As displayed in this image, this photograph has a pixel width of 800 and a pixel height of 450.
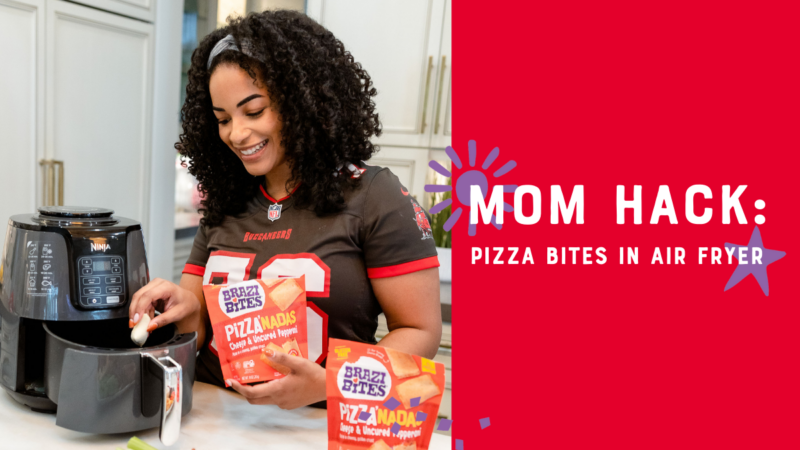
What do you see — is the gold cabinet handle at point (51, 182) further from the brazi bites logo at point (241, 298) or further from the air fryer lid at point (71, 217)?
the brazi bites logo at point (241, 298)

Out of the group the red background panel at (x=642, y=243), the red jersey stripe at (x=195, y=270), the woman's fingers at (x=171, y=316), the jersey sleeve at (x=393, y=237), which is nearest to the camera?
the woman's fingers at (x=171, y=316)

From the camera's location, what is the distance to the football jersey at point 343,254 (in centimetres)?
105

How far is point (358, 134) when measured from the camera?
1.17m

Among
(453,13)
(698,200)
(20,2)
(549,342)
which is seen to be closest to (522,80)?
(453,13)

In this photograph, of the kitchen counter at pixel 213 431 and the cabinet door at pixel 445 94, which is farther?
the cabinet door at pixel 445 94

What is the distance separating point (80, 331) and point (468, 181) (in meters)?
1.35

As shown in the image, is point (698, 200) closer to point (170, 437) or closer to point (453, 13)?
point (453, 13)

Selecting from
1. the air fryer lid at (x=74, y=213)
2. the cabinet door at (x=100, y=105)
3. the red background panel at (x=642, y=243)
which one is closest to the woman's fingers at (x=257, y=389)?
the air fryer lid at (x=74, y=213)

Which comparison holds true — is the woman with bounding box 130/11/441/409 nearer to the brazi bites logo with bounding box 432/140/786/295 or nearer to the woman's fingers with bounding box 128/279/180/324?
the woman's fingers with bounding box 128/279/180/324

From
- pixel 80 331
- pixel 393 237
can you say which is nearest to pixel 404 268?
pixel 393 237

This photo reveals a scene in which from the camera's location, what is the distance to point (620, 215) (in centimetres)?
204

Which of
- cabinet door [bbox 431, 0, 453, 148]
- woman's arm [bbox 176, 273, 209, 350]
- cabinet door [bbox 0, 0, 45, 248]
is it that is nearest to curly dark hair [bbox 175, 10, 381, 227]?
woman's arm [bbox 176, 273, 209, 350]

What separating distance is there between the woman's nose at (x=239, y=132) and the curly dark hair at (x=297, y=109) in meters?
0.07

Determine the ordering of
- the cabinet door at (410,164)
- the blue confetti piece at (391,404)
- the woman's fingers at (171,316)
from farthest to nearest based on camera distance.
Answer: the cabinet door at (410,164)
the woman's fingers at (171,316)
the blue confetti piece at (391,404)
